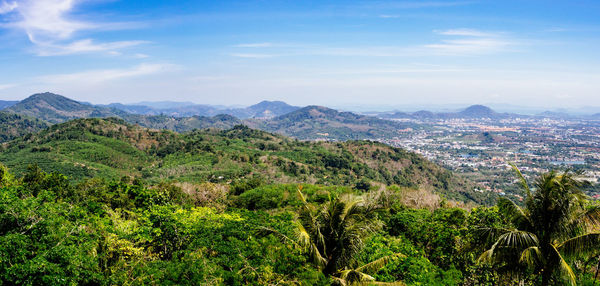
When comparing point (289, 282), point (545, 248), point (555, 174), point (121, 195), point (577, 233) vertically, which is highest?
point (555, 174)

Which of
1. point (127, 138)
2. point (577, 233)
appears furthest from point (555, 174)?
point (127, 138)

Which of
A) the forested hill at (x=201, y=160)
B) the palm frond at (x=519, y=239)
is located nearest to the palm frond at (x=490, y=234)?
the palm frond at (x=519, y=239)

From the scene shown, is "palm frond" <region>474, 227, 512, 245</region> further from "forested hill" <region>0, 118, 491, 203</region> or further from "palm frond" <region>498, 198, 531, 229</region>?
"forested hill" <region>0, 118, 491, 203</region>

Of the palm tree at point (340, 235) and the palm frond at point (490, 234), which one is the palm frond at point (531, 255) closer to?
the palm frond at point (490, 234)

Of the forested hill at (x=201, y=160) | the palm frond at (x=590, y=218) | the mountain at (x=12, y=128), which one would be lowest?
the forested hill at (x=201, y=160)

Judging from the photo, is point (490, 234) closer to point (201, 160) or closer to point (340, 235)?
point (340, 235)

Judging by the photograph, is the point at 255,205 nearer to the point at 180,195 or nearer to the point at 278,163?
the point at 180,195
